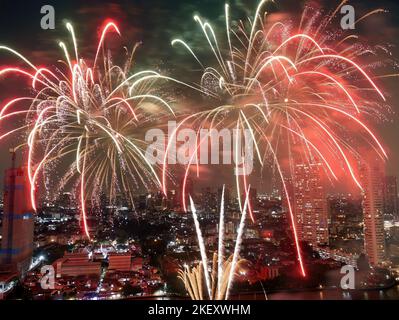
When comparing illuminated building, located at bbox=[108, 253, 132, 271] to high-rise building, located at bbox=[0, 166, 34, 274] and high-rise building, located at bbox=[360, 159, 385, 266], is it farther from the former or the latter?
high-rise building, located at bbox=[360, 159, 385, 266]

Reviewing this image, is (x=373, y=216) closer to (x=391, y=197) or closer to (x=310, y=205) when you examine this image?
(x=391, y=197)

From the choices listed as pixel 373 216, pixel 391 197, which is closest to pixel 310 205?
pixel 373 216

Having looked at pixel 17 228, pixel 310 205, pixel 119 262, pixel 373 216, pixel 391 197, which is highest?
pixel 391 197

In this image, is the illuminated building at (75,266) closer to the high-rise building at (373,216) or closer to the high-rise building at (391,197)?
the high-rise building at (373,216)

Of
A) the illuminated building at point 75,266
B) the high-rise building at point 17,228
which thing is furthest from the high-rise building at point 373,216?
the high-rise building at point 17,228

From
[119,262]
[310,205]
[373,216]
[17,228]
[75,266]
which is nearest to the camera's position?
[17,228]

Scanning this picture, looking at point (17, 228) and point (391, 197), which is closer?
point (17, 228)
